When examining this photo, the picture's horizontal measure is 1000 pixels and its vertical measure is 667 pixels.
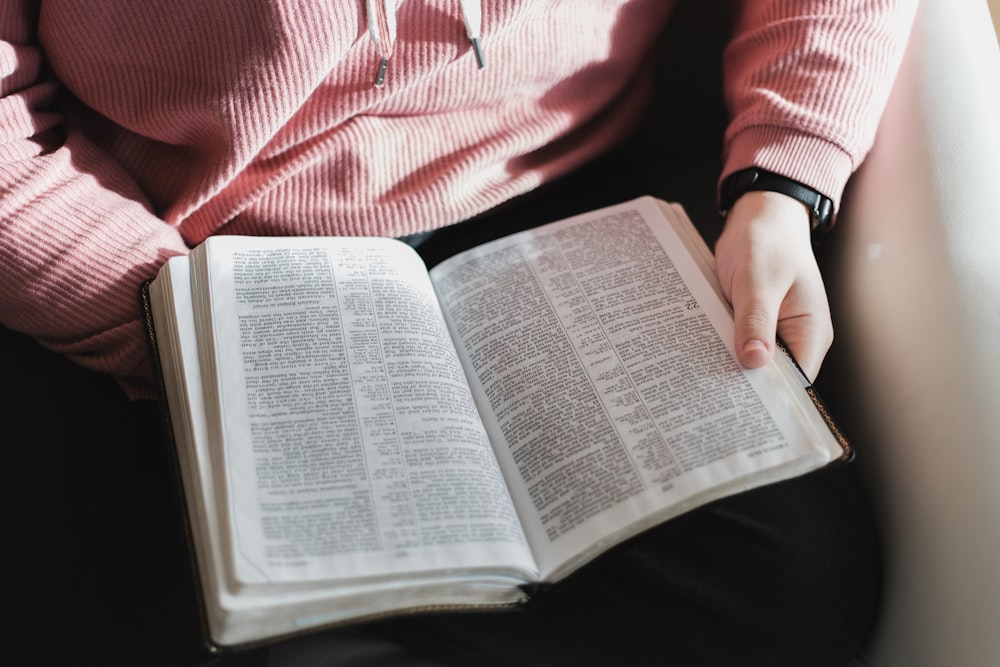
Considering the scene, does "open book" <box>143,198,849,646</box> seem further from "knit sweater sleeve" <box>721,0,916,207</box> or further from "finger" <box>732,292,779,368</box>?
"knit sweater sleeve" <box>721,0,916,207</box>

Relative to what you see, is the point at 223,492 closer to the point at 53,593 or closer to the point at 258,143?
the point at 53,593

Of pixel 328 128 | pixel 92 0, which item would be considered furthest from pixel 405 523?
pixel 92 0

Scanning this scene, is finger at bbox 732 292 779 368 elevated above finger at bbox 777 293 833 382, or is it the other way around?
finger at bbox 732 292 779 368

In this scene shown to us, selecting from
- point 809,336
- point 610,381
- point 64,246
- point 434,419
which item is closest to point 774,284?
point 809,336

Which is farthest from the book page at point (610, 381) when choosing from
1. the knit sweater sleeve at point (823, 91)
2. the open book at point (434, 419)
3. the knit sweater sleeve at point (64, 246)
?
the knit sweater sleeve at point (64, 246)

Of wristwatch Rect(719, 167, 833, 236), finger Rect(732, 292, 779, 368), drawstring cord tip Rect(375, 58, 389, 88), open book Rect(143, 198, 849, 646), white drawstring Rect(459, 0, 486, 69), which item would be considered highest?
white drawstring Rect(459, 0, 486, 69)

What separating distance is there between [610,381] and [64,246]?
40 cm

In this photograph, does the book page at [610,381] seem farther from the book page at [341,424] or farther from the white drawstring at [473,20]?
the white drawstring at [473,20]

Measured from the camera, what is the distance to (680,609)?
558 mm

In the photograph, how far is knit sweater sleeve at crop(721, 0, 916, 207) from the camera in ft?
2.11

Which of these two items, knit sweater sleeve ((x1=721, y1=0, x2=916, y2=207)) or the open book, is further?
knit sweater sleeve ((x1=721, y1=0, x2=916, y2=207))

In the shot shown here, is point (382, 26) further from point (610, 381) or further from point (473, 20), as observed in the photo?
point (610, 381)

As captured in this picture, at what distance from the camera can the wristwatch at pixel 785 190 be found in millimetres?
642

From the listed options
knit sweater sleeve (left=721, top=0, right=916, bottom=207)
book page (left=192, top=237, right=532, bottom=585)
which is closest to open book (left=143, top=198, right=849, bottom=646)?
book page (left=192, top=237, right=532, bottom=585)
